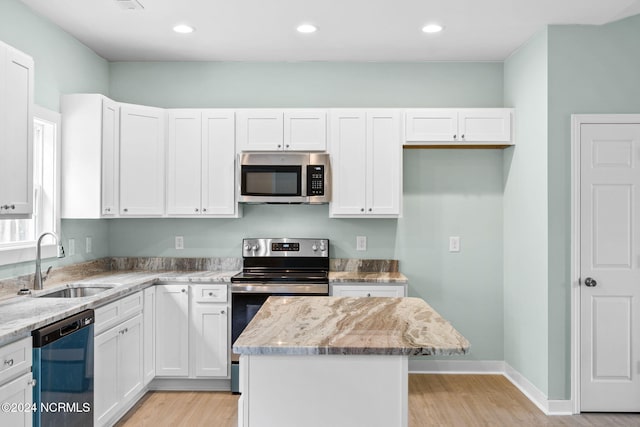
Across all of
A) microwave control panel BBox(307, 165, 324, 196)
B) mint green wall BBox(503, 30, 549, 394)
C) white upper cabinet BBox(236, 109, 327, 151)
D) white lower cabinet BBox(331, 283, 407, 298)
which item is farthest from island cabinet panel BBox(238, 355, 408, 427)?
white upper cabinet BBox(236, 109, 327, 151)

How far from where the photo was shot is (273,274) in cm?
408

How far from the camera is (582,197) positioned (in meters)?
3.40

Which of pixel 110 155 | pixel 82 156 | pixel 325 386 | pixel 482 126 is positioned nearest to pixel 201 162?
pixel 110 155

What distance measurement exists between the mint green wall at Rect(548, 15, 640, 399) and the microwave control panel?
169 cm

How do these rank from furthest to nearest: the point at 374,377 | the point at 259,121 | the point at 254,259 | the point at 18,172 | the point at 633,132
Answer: the point at 254,259, the point at 259,121, the point at 633,132, the point at 18,172, the point at 374,377

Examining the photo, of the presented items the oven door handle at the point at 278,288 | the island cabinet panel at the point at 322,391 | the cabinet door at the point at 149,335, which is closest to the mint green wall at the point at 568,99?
the oven door handle at the point at 278,288

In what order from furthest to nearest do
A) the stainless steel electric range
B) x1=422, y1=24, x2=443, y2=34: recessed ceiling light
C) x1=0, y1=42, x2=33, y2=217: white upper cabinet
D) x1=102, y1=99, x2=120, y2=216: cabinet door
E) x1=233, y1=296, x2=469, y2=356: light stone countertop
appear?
the stainless steel electric range → x1=102, y1=99, x2=120, y2=216: cabinet door → x1=422, y1=24, x2=443, y2=34: recessed ceiling light → x1=0, y1=42, x2=33, y2=217: white upper cabinet → x1=233, y1=296, x2=469, y2=356: light stone countertop

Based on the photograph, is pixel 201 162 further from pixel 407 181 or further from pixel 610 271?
pixel 610 271

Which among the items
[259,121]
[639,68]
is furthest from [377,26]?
[639,68]

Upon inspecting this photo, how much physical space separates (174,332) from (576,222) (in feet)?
10.1

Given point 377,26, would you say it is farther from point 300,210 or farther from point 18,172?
point 18,172

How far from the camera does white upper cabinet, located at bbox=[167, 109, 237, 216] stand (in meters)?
4.00

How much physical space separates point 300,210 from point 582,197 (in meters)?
2.23

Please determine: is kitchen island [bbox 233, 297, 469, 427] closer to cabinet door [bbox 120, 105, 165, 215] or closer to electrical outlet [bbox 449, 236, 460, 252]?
cabinet door [bbox 120, 105, 165, 215]
